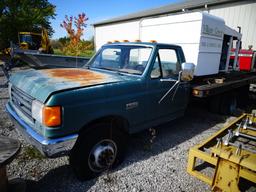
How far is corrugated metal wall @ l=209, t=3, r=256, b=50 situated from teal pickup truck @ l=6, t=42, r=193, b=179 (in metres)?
9.60

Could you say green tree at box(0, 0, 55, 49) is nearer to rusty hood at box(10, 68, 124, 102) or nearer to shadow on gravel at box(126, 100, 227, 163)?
shadow on gravel at box(126, 100, 227, 163)

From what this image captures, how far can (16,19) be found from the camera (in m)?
25.3

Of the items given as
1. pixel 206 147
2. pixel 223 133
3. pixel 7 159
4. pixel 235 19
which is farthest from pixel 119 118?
pixel 235 19

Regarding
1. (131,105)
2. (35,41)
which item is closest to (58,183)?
(131,105)

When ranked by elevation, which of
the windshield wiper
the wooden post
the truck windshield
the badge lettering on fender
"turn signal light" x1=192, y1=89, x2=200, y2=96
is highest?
the truck windshield

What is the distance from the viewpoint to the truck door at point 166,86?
3314 mm

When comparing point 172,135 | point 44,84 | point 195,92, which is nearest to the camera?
point 44,84

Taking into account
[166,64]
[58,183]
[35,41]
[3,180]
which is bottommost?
[58,183]

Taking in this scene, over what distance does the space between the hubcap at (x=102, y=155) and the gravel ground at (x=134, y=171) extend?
148 millimetres

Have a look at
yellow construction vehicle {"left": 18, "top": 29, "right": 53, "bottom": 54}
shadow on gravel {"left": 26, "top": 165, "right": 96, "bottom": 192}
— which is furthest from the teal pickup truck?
yellow construction vehicle {"left": 18, "top": 29, "right": 53, "bottom": 54}

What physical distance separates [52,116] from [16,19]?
2859cm

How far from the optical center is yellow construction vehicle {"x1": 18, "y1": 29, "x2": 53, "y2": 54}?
60.0 feet

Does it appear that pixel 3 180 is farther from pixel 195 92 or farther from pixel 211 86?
pixel 211 86

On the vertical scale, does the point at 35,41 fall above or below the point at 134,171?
above
